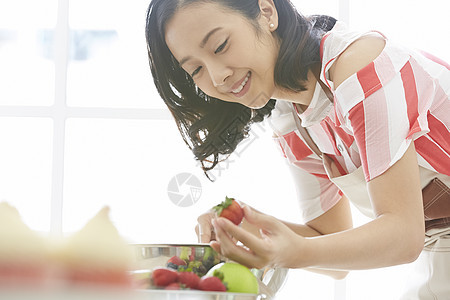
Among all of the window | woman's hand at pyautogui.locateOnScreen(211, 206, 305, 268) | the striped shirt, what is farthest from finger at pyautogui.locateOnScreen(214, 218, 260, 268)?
the window

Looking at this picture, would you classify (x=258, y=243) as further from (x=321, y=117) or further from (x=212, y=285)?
(x=321, y=117)

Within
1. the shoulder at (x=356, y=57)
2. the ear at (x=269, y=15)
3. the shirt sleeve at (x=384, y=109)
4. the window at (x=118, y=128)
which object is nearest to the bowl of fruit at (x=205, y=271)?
the shirt sleeve at (x=384, y=109)

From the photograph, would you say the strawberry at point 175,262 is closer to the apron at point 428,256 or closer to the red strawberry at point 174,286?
the red strawberry at point 174,286

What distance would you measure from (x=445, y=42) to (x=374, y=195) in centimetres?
262

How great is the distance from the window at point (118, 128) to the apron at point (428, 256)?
1942 mm

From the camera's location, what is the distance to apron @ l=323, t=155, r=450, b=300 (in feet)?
4.21

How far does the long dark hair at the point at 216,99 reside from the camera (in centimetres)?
123

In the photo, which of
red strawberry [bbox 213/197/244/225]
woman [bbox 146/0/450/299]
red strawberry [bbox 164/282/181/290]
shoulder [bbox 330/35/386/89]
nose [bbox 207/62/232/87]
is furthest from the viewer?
nose [bbox 207/62/232/87]

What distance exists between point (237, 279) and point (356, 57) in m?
0.61

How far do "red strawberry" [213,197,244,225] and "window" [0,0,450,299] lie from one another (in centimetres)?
242

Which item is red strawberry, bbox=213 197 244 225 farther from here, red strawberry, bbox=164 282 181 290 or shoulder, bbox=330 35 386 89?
shoulder, bbox=330 35 386 89

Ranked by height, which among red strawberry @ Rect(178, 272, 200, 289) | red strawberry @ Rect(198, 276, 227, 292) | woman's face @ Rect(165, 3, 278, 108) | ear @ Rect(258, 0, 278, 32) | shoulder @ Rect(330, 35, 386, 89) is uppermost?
ear @ Rect(258, 0, 278, 32)

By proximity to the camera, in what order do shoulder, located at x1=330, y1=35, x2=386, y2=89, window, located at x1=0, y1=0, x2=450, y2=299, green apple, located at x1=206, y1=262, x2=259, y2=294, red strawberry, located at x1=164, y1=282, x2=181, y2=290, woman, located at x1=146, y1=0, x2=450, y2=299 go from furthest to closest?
window, located at x1=0, y1=0, x2=450, y2=299
shoulder, located at x1=330, y1=35, x2=386, y2=89
woman, located at x1=146, y1=0, x2=450, y2=299
green apple, located at x1=206, y1=262, x2=259, y2=294
red strawberry, located at x1=164, y1=282, x2=181, y2=290

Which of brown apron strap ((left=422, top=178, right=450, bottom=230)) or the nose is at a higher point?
the nose
